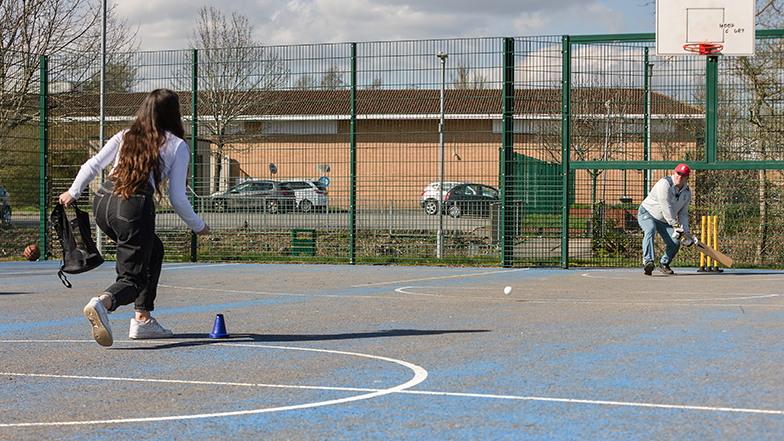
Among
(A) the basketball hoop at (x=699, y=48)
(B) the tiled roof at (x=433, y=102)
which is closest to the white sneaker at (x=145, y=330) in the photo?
(B) the tiled roof at (x=433, y=102)

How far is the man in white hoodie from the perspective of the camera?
12461mm

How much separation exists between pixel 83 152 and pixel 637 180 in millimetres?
11324

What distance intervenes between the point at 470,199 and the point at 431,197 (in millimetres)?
723

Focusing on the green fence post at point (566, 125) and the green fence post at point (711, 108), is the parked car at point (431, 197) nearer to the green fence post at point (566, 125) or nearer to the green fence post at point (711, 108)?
the green fence post at point (566, 125)

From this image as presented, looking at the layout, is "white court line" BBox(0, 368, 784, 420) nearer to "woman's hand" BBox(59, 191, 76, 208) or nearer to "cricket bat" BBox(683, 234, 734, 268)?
"woman's hand" BBox(59, 191, 76, 208)

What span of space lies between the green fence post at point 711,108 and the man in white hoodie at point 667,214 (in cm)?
132

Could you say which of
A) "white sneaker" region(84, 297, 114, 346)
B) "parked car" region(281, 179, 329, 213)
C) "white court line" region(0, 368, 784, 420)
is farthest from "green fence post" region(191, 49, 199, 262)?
"white court line" region(0, 368, 784, 420)

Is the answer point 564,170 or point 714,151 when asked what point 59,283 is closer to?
point 564,170

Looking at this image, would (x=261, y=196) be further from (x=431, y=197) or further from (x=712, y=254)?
(x=712, y=254)

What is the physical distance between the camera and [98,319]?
5543mm

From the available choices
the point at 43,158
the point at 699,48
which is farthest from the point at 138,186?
the point at 43,158

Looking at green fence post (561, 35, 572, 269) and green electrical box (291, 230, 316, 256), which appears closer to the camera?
green fence post (561, 35, 572, 269)

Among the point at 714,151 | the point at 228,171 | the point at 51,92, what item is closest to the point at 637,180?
the point at 714,151

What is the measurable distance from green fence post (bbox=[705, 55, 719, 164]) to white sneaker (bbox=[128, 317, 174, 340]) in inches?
415
